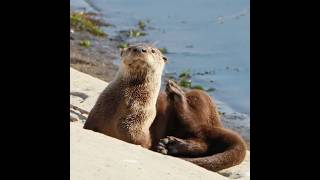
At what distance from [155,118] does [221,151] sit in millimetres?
675

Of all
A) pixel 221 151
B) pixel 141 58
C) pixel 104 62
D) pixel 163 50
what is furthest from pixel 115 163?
pixel 163 50

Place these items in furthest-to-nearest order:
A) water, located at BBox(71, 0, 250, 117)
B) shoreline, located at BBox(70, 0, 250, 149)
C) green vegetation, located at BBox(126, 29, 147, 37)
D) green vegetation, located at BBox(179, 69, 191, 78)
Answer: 1. green vegetation, located at BBox(126, 29, 147, 37)
2. green vegetation, located at BBox(179, 69, 191, 78)
3. water, located at BBox(71, 0, 250, 117)
4. shoreline, located at BBox(70, 0, 250, 149)

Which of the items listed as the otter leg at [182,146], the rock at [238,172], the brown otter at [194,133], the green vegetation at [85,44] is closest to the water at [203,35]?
the green vegetation at [85,44]

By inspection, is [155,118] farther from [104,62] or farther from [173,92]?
[104,62]

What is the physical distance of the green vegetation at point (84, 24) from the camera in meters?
18.4

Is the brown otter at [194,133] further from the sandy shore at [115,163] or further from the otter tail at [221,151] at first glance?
the sandy shore at [115,163]

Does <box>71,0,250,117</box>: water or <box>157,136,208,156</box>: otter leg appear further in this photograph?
<box>71,0,250,117</box>: water

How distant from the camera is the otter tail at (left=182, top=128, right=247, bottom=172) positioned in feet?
21.4

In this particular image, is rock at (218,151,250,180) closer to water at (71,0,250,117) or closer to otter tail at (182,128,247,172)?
otter tail at (182,128,247,172)

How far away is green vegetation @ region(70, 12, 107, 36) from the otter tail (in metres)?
11.5

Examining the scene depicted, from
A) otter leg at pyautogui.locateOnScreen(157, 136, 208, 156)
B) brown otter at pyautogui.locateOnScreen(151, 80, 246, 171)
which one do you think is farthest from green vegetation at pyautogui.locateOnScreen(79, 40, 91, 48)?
otter leg at pyautogui.locateOnScreen(157, 136, 208, 156)
